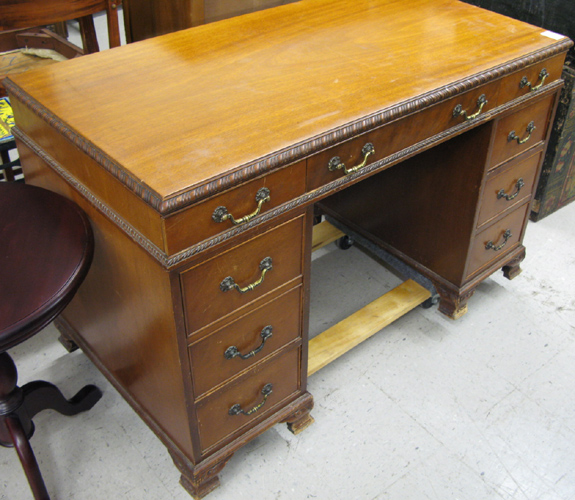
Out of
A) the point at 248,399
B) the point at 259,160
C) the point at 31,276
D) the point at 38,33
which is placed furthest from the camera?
the point at 38,33

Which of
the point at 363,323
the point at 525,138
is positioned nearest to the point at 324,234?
the point at 363,323

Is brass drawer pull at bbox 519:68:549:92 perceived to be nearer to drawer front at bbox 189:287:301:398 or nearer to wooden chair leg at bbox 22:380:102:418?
drawer front at bbox 189:287:301:398

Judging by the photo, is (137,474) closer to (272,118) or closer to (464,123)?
(272,118)

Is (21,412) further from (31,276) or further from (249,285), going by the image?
(249,285)

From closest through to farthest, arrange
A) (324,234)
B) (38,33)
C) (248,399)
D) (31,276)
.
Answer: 1. (31,276)
2. (248,399)
3. (324,234)
4. (38,33)

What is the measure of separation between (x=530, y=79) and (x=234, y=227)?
107 cm

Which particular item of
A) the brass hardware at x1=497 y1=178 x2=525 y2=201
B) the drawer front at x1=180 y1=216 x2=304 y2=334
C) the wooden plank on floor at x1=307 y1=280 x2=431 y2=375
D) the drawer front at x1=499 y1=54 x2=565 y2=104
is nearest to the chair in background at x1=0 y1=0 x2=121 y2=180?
the drawer front at x1=180 y1=216 x2=304 y2=334

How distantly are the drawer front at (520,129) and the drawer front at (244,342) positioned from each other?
825 mm

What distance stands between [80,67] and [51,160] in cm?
27

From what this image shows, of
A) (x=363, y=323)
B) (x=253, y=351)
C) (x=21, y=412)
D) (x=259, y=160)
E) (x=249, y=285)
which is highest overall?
(x=259, y=160)

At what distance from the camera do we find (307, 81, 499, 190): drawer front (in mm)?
1403

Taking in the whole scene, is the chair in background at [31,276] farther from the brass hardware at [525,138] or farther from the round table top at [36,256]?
the brass hardware at [525,138]

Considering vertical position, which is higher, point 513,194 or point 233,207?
point 233,207

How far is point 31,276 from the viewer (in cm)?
137
